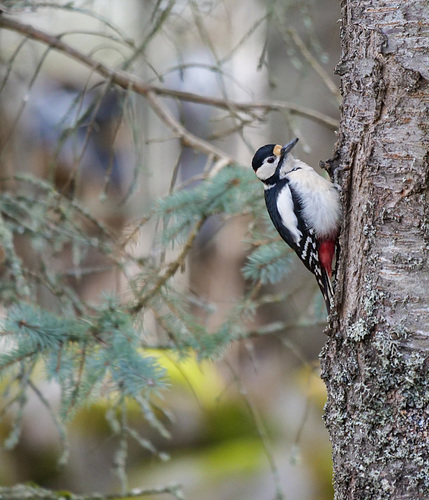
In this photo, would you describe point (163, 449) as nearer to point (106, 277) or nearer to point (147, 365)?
point (106, 277)

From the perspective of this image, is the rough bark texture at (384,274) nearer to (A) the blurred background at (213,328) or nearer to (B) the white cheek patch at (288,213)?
(B) the white cheek patch at (288,213)

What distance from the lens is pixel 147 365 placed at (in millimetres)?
1475

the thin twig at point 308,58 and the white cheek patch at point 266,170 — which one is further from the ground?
the thin twig at point 308,58

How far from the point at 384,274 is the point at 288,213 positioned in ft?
2.29

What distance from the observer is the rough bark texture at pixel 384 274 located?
4.22 feet

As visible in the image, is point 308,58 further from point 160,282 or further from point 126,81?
point 160,282

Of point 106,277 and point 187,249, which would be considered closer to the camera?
point 187,249

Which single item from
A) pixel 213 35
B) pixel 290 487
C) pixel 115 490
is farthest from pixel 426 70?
pixel 213 35

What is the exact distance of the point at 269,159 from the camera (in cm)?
226

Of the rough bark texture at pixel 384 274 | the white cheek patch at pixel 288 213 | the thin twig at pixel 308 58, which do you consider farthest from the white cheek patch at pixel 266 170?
the rough bark texture at pixel 384 274

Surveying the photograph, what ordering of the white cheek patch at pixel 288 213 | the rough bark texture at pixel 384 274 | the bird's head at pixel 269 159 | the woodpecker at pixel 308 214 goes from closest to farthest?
the rough bark texture at pixel 384 274, the woodpecker at pixel 308 214, the white cheek patch at pixel 288 213, the bird's head at pixel 269 159

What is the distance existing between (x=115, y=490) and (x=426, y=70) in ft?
12.0

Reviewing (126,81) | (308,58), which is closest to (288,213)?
(308,58)

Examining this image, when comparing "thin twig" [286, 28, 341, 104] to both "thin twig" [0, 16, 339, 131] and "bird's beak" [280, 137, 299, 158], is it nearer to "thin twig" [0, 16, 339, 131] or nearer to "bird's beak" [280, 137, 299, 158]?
"thin twig" [0, 16, 339, 131]
